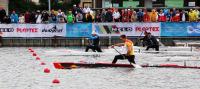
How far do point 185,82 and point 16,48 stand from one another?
24.4 m

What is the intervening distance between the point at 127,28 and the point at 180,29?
156 inches

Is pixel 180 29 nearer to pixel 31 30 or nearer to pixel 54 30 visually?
pixel 54 30

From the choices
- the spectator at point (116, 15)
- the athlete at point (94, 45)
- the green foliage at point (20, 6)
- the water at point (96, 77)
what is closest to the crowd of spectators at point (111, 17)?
the spectator at point (116, 15)

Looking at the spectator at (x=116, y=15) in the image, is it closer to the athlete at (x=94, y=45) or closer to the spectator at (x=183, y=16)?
the spectator at (x=183, y=16)

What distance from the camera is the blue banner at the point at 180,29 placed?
172 feet

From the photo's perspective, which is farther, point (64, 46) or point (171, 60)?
point (64, 46)

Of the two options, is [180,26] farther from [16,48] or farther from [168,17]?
[16,48]

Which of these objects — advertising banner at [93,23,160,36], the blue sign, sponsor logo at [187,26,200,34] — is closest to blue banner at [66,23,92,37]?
advertising banner at [93,23,160,36]

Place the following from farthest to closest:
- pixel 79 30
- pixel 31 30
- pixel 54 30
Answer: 1. pixel 54 30
2. pixel 31 30
3. pixel 79 30

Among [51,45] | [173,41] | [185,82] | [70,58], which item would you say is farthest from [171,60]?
[51,45]

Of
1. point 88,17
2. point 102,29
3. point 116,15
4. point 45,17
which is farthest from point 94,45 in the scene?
point 45,17

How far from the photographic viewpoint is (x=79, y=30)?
5325cm

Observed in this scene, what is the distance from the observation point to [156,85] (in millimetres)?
28469

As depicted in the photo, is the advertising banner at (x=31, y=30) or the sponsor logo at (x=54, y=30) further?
the sponsor logo at (x=54, y=30)
